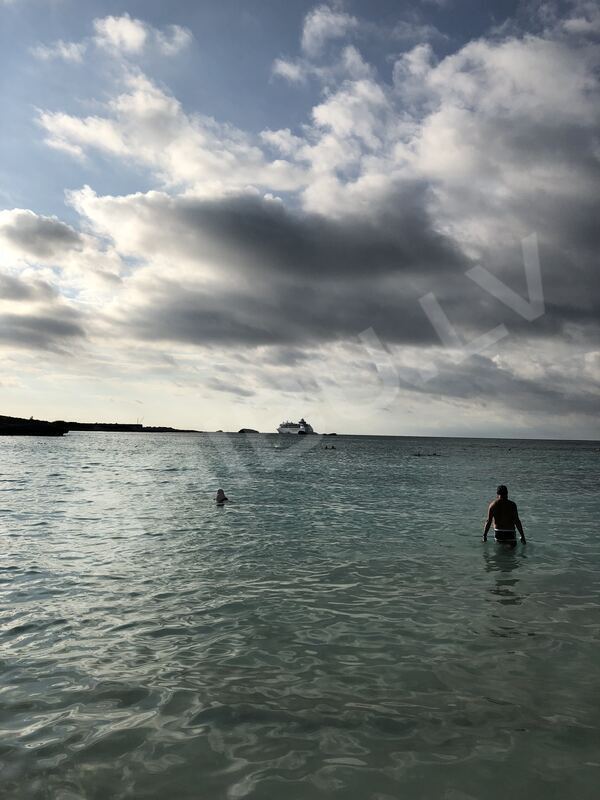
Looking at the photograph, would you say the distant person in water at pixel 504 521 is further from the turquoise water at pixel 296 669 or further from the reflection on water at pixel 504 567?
the turquoise water at pixel 296 669

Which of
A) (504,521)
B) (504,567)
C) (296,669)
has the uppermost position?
(504,521)

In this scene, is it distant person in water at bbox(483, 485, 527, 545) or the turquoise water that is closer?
the turquoise water

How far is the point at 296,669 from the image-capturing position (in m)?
7.00

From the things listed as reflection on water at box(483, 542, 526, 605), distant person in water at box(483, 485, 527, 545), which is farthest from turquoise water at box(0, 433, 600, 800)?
distant person in water at box(483, 485, 527, 545)

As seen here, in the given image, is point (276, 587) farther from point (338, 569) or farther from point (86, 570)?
point (86, 570)

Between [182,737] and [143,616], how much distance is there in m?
4.10

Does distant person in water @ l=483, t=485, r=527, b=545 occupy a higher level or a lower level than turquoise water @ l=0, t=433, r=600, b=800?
higher

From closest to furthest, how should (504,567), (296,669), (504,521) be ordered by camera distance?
(296,669), (504,567), (504,521)

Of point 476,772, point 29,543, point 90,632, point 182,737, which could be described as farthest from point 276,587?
point 29,543

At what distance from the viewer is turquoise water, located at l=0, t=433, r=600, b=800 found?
4742 mm

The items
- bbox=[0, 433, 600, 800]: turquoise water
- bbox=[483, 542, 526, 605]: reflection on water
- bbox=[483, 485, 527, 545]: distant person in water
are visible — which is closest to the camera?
bbox=[0, 433, 600, 800]: turquoise water

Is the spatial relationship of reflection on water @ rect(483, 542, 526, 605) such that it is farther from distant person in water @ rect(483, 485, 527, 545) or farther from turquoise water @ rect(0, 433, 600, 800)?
distant person in water @ rect(483, 485, 527, 545)

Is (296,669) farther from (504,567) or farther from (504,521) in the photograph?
(504,521)

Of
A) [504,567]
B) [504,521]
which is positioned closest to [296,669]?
[504,567]
